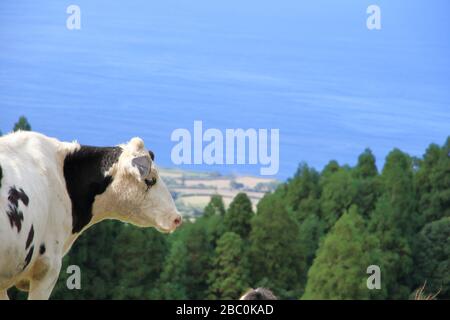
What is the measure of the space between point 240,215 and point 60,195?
53676 millimetres

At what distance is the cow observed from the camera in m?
9.59

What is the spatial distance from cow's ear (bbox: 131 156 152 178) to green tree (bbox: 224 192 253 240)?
52941 mm

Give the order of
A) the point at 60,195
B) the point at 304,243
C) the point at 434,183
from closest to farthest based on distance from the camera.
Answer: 1. the point at 60,195
2. the point at 434,183
3. the point at 304,243

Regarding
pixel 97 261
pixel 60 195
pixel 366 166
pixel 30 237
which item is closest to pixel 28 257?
pixel 30 237

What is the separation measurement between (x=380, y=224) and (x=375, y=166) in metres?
2.69

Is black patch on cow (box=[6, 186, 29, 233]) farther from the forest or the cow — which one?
the forest

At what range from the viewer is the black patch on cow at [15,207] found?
936 centimetres

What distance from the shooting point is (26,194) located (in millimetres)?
9617

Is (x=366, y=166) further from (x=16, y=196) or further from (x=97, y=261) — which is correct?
(x=16, y=196)

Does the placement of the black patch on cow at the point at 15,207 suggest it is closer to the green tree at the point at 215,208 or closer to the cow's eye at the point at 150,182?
the cow's eye at the point at 150,182

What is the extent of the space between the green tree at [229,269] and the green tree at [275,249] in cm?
56
